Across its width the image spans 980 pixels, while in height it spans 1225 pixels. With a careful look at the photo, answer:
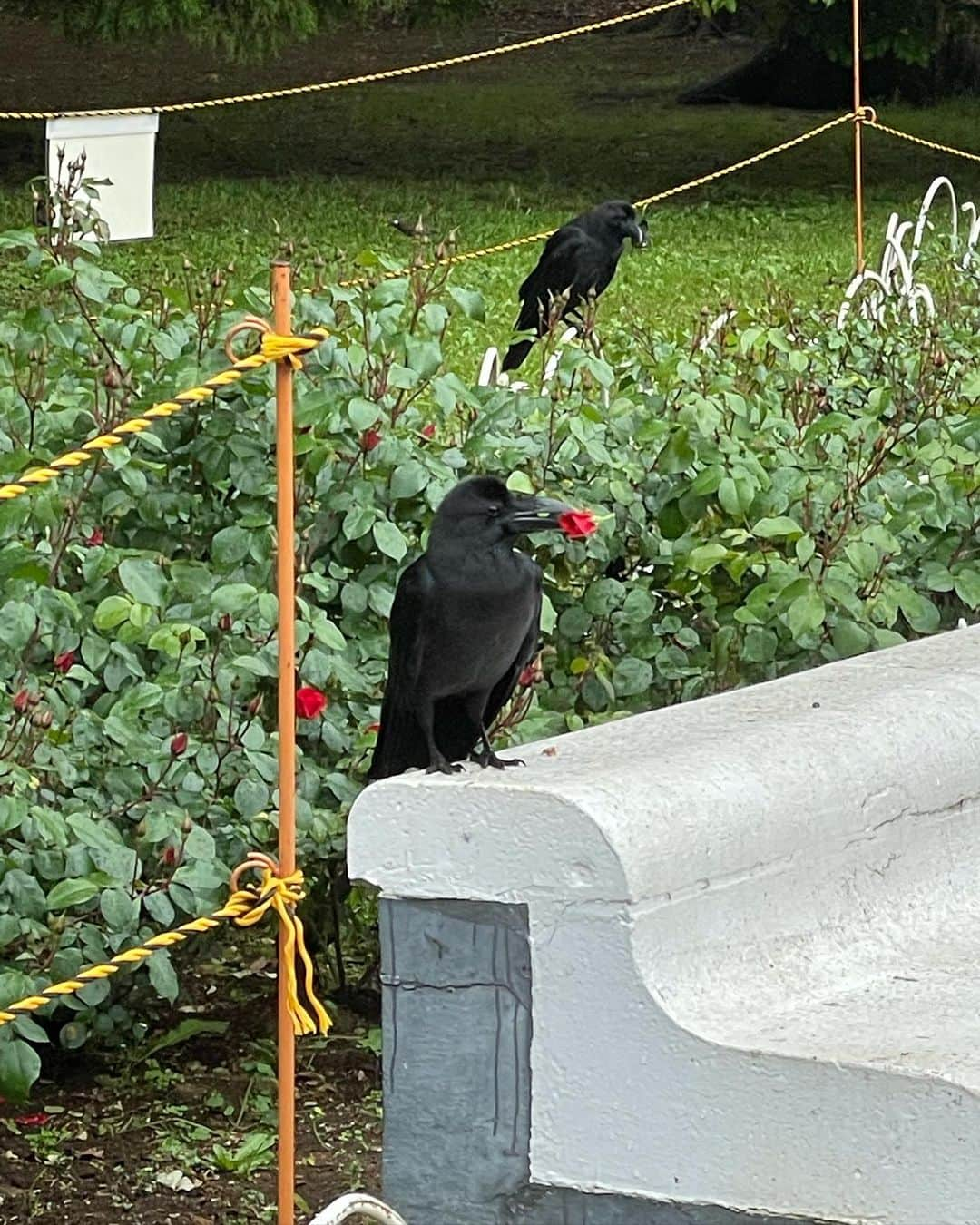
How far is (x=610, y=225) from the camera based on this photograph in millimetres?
8836

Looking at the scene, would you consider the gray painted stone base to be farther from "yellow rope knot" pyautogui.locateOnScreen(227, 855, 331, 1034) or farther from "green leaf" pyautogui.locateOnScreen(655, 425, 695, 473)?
"green leaf" pyautogui.locateOnScreen(655, 425, 695, 473)

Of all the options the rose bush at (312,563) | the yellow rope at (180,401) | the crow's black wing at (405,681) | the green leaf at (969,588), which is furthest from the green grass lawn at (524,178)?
the yellow rope at (180,401)

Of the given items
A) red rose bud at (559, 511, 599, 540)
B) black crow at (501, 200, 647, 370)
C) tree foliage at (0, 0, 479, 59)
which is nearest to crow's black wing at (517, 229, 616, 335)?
black crow at (501, 200, 647, 370)

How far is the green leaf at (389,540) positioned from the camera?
3.70m

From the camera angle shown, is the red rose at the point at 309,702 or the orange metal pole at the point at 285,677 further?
the red rose at the point at 309,702

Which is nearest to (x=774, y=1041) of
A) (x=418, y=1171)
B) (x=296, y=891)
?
(x=418, y=1171)

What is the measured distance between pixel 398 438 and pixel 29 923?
1.07m

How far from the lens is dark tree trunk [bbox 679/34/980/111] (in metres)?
22.9

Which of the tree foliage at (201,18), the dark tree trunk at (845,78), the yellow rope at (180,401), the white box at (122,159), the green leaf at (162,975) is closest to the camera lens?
the yellow rope at (180,401)

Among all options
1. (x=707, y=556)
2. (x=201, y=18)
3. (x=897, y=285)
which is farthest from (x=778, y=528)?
(x=201, y=18)

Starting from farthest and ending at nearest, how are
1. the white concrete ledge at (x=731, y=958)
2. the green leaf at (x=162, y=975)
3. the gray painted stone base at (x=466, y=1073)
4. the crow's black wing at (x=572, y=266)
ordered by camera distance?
the crow's black wing at (x=572, y=266), the green leaf at (x=162, y=975), the gray painted stone base at (x=466, y=1073), the white concrete ledge at (x=731, y=958)

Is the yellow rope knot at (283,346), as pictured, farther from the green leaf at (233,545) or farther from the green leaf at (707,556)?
the green leaf at (707,556)

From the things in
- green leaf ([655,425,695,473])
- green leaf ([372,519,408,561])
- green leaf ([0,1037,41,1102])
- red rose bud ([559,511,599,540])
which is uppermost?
red rose bud ([559,511,599,540])

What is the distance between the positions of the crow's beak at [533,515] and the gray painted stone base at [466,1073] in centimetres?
69
